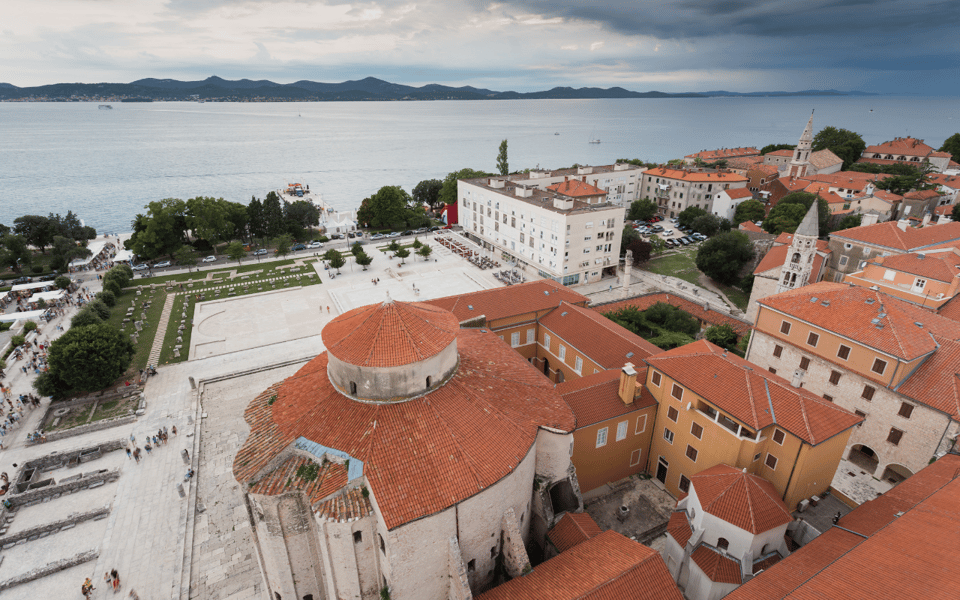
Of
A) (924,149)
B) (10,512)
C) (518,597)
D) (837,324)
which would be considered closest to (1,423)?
(10,512)

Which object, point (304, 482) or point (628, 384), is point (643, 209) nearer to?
point (628, 384)

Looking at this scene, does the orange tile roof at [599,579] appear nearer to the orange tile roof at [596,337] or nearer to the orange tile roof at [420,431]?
the orange tile roof at [420,431]

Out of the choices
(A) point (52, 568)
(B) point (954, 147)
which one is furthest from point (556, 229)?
(B) point (954, 147)

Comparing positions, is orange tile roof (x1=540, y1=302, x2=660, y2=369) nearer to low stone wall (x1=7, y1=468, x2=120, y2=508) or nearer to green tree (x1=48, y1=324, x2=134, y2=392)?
low stone wall (x1=7, y1=468, x2=120, y2=508)

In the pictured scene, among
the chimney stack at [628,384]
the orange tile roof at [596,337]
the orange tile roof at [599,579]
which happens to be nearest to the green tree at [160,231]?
the orange tile roof at [596,337]

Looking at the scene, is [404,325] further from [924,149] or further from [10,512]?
[924,149]

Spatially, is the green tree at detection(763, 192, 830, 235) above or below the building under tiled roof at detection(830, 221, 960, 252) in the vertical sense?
below

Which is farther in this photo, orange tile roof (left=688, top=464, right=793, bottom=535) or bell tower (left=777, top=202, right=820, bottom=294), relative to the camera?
bell tower (left=777, top=202, right=820, bottom=294)

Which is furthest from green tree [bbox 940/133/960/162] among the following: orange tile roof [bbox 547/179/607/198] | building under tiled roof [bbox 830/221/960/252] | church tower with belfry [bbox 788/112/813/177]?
orange tile roof [bbox 547/179/607/198]
